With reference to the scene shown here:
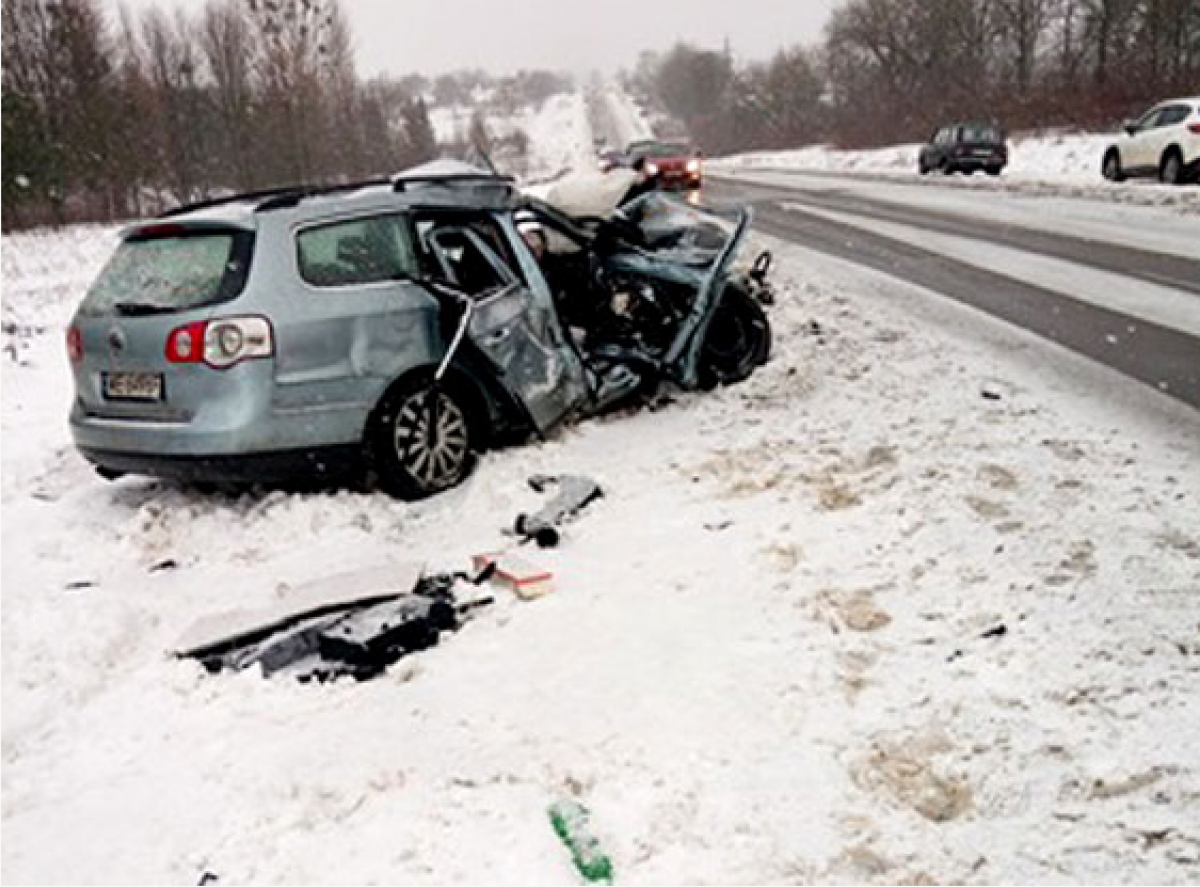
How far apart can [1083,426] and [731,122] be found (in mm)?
88956

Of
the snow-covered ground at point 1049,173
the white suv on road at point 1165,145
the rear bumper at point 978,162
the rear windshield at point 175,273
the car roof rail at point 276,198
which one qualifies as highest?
the car roof rail at point 276,198

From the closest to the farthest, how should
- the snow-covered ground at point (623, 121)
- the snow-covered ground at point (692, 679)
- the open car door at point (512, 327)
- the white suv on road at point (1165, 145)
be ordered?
the snow-covered ground at point (692, 679) → the open car door at point (512, 327) → the white suv on road at point (1165, 145) → the snow-covered ground at point (623, 121)

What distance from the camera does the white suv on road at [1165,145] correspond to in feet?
66.4

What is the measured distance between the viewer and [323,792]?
3270 millimetres

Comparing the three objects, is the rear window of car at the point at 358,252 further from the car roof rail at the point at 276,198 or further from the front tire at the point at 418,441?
the front tire at the point at 418,441

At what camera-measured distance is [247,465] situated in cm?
559

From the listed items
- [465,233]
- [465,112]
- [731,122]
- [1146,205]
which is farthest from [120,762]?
[465,112]

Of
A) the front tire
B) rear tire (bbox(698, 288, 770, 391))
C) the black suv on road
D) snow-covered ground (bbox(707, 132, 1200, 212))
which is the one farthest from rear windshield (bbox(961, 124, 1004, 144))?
the front tire

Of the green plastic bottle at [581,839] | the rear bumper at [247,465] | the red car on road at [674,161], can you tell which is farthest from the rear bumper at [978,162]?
the green plastic bottle at [581,839]

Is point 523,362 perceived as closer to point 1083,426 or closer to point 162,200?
point 1083,426

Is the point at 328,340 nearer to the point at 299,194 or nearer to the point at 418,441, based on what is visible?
the point at 418,441

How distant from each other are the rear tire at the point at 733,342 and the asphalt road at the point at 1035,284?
101 inches

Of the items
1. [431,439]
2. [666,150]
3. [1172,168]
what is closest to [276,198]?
[431,439]

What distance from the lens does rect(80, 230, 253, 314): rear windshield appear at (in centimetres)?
558
